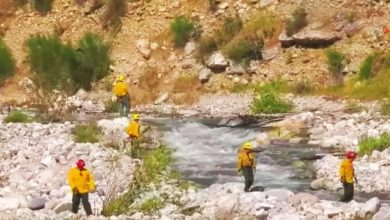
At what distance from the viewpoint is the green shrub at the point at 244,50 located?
2936cm

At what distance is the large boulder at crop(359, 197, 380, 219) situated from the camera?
43.0 feet

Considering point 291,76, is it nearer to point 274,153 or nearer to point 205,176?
point 274,153

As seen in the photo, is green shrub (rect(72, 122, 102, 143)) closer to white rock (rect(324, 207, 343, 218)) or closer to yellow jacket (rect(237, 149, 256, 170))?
yellow jacket (rect(237, 149, 256, 170))

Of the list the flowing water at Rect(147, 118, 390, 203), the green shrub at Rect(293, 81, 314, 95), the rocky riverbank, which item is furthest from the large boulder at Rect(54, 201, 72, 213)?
the green shrub at Rect(293, 81, 314, 95)

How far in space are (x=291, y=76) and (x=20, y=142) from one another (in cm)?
1233

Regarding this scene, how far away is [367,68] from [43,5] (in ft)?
56.8

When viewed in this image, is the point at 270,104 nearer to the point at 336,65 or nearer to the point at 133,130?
the point at 336,65

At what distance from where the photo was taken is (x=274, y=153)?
64.8 feet

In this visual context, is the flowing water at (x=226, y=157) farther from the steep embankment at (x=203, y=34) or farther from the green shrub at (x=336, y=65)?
the steep embankment at (x=203, y=34)

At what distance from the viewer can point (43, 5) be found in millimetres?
37125

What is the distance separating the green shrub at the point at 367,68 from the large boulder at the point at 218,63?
217 inches

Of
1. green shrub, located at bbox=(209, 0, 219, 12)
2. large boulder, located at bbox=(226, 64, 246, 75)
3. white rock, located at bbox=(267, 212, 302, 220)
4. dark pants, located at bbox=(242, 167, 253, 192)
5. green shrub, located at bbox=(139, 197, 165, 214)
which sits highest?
green shrub, located at bbox=(209, 0, 219, 12)

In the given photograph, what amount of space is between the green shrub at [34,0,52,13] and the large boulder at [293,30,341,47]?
13.7 meters

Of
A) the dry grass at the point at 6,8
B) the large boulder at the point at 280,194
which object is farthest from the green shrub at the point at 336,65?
the dry grass at the point at 6,8
